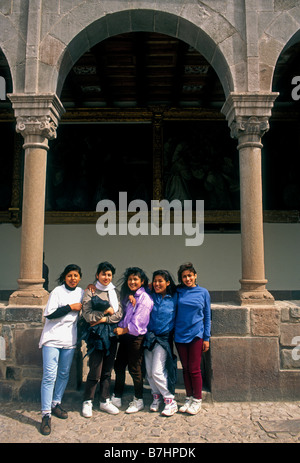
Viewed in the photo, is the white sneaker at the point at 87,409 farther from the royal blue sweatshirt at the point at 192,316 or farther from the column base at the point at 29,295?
the column base at the point at 29,295

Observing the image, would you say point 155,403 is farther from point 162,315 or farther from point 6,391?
point 6,391

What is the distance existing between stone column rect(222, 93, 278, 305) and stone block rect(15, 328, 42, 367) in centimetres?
241

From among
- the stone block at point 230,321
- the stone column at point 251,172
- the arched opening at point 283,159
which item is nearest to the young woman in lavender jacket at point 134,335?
the stone block at point 230,321

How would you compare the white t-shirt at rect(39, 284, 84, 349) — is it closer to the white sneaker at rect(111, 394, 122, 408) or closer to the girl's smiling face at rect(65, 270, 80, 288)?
the girl's smiling face at rect(65, 270, 80, 288)

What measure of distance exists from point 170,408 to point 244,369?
3.12 feet

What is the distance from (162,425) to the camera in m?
3.13

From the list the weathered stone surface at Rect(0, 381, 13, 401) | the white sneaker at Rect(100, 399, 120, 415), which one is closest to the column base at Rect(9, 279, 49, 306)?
the weathered stone surface at Rect(0, 381, 13, 401)

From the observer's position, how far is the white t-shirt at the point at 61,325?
10.8 feet

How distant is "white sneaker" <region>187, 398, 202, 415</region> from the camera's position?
3373 mm

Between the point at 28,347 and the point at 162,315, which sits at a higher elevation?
the point at 162,315

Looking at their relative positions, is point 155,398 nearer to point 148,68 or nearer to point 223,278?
point 223,278

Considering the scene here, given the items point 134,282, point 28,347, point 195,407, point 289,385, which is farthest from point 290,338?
point 28,347

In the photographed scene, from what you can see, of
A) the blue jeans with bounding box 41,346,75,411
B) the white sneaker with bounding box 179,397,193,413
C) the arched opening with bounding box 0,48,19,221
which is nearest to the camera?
the blue jeans with bounding box 41,346,75,411

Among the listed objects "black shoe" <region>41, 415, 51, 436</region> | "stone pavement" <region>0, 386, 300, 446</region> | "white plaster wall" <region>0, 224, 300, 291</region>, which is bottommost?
"stone pavement" <region>0, 386, 300, 446</region>
